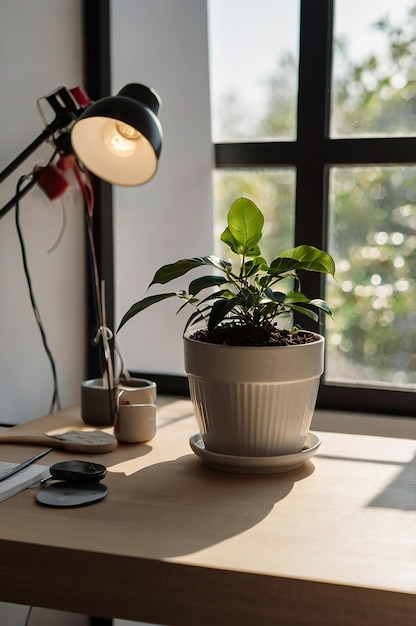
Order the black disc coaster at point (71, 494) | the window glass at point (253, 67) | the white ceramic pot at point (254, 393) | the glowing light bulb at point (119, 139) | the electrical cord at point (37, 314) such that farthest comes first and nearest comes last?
the window glass at point (253, 67) → the electrical cord at point (37, 314) → the glowing light bulb at point (119, 139) → the white ceramic pot at point (254, 393) → the black disc coaster at point (71, 494)

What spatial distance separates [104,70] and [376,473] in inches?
49.5

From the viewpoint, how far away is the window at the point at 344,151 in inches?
69.4

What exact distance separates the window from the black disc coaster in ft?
2.78

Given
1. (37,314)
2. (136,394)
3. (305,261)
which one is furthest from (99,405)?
(305,261)

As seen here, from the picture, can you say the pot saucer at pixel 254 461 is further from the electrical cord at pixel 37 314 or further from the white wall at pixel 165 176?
the white wall at pixel 165 176

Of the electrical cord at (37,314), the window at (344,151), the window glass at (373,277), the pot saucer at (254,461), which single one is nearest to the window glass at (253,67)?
the window at (344,151)

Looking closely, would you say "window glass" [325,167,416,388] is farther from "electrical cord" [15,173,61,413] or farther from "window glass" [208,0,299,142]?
"electrical cord" [15,173,61,413]

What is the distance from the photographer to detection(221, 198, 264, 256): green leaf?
48.8 inches

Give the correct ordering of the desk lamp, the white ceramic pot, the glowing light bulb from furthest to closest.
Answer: the glowing light bulb
the desk lamp
the white ceramic pot

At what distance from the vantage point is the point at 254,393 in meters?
1.18

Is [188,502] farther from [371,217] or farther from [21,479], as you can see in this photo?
[371,217]

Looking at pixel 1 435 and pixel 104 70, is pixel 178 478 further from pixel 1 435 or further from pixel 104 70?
pixel 104 70

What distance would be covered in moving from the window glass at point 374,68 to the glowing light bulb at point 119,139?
59 cm

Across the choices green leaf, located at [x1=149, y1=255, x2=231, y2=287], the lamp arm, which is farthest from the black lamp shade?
green leaf, located at [x1=149, y1=255, x2=231, y2=287]
